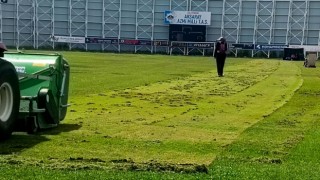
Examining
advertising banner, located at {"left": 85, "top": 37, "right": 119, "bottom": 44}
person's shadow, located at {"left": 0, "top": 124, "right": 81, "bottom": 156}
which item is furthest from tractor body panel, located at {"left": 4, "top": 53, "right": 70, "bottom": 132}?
advertising banner, located at {"left": 85, "top": 37, "right": 119, "bottom": 44}

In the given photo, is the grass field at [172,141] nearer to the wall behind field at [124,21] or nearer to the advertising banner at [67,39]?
the advertising banner at [67,39]

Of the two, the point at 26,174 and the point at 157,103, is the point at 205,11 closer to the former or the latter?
the point at 157,103

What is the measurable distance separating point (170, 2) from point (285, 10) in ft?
57.4

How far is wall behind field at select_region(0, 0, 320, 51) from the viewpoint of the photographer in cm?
9052

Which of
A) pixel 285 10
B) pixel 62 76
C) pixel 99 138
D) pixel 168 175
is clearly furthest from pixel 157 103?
pixel 285 10

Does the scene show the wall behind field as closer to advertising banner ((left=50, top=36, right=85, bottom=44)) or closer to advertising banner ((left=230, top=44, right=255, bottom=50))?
advertising banner ((left=50, top=36, right=85, bottom=44))

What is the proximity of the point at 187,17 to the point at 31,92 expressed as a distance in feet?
268

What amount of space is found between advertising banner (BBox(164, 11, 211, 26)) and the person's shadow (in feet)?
264

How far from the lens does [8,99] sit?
9227 millimetres

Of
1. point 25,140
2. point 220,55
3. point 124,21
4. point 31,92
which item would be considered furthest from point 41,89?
point 124,21

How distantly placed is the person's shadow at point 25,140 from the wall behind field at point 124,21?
81.2 meters

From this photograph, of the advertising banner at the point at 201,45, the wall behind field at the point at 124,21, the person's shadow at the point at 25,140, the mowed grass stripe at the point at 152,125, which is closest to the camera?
the mowed grass stripe at the point at 152,125

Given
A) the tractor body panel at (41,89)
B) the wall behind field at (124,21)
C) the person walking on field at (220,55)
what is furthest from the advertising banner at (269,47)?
the tractor body panel at (41,89)

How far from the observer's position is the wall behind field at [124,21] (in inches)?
3564
